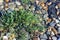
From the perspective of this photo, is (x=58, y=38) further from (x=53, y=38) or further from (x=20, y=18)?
(x=20, y=18)

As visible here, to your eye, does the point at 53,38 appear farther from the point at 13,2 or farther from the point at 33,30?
the point at 13,2

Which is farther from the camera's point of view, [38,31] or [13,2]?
[13,2]

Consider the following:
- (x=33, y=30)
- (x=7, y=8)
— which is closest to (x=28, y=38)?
(x=33, y=30)

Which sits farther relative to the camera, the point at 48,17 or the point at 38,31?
the point at 48,17

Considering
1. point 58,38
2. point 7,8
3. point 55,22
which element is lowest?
point 58,38

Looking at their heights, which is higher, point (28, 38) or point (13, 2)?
point (13, 2)

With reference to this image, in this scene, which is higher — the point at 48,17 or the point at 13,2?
the point at 13,2

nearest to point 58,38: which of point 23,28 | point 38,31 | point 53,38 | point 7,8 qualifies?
point 53,38

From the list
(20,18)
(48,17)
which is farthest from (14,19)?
(48,17)
